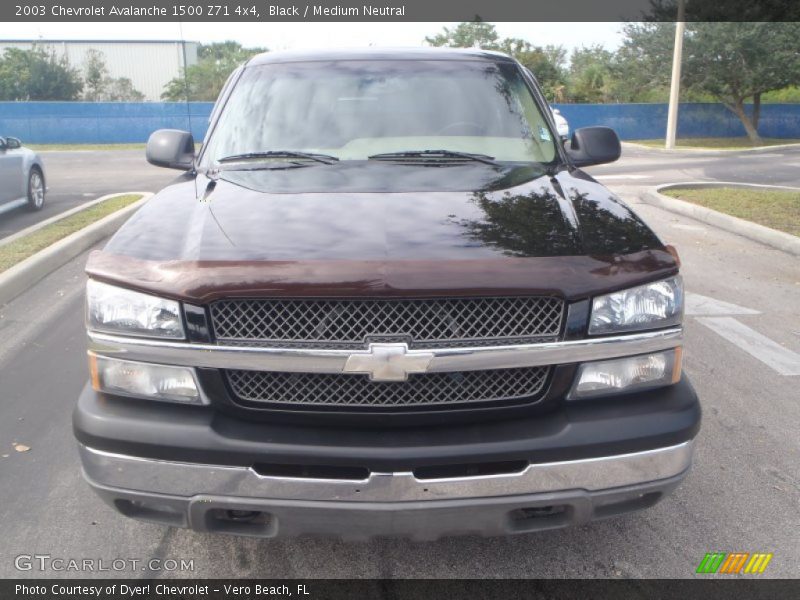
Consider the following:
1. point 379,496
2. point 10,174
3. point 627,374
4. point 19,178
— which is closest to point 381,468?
point 379,496

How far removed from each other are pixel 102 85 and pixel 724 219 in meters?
52.2

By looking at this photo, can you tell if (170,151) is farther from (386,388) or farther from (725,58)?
(725,58)

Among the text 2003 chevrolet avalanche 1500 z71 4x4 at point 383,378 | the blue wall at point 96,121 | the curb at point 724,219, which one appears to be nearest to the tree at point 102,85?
the blue wall at point 96,121

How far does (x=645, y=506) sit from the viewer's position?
2.53m

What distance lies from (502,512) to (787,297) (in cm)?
543

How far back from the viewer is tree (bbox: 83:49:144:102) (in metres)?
53.0

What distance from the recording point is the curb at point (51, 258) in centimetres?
677

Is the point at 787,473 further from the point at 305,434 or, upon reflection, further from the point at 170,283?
the point at 170,283

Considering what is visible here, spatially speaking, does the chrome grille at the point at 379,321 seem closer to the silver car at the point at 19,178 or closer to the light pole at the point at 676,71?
the silver car at the point at 19,178

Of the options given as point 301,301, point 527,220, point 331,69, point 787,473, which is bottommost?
point 787,473

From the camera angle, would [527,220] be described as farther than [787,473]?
No

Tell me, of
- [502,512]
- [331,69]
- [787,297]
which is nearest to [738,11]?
[787,297]

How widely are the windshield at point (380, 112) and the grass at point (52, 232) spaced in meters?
4.43

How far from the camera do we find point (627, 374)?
8.17 ft
